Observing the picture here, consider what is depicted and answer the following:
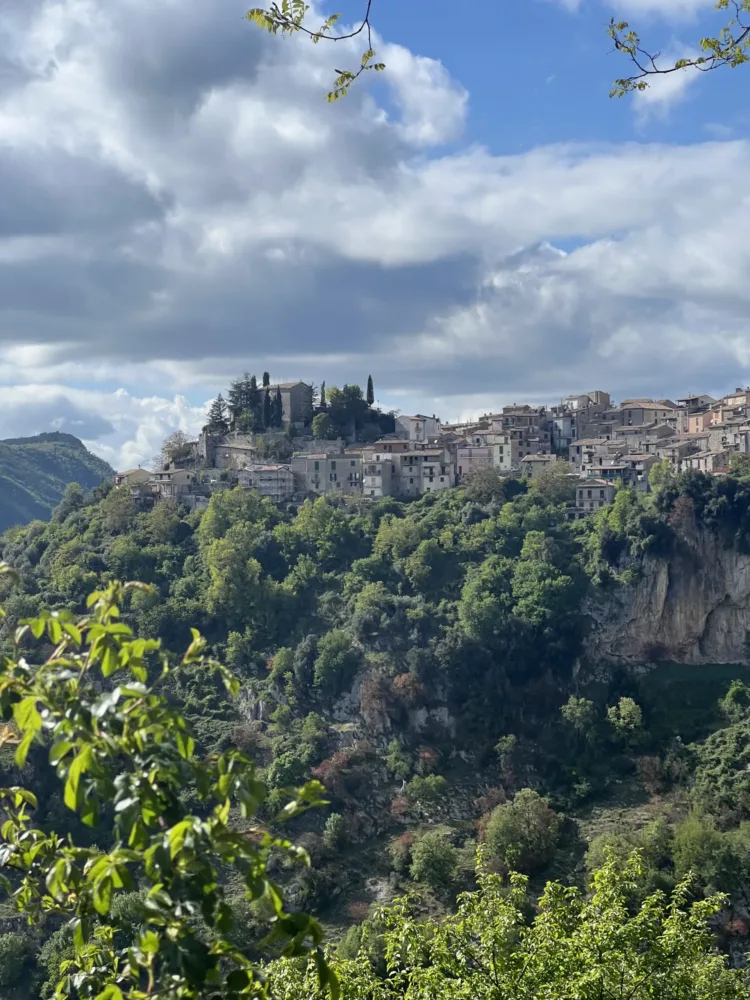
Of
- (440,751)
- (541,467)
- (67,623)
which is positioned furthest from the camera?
(541,467)

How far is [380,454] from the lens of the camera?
65938mm

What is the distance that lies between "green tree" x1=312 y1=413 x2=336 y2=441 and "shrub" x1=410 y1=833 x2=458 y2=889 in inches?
1595

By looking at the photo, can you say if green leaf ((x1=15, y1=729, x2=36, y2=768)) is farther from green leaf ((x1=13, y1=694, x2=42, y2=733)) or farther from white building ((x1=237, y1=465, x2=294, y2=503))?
white building ((x1=237, y1=465, x2=294, y2=503))

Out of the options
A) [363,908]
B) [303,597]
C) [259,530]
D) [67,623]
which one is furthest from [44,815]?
[67,623]

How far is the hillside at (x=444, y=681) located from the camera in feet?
120

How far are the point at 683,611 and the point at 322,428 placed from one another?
1219 inches

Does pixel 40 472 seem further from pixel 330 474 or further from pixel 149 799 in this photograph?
pixel 149 799

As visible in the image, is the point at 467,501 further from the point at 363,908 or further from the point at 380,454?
the point at 363,908

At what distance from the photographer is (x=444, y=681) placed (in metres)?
47.5

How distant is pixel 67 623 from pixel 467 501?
56439mm

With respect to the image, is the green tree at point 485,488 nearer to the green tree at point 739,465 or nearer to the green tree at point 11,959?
the green tree at point 739,465

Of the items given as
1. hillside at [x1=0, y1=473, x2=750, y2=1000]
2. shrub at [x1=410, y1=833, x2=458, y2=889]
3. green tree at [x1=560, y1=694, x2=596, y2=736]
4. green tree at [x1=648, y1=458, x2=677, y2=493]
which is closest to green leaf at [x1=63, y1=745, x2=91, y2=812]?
hillside at [x1=0, y1=473, x2=750, y2=1000]

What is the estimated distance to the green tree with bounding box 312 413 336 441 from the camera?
7206 cm

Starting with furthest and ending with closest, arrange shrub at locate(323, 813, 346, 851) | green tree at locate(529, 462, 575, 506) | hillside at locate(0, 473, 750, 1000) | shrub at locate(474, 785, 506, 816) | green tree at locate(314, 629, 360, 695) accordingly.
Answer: green tree at locate(529, 462, 575, 506) → green tree at locate(314, 629, 360, 695) → shrub at locate(474, 785, 506, 816) → shrub at locate(323, 813, 346, 851) → hillside at locate(0, 473, 750, 1000)
